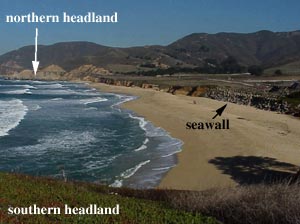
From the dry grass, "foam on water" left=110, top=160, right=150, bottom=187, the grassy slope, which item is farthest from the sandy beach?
the grassy slope

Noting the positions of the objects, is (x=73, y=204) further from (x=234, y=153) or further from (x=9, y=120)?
(x=9, y=120)

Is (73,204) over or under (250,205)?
under

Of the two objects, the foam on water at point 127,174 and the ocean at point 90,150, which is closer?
the foam on water at point 127,174

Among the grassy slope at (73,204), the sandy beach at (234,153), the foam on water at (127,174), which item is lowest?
the foam on water at (127,174)

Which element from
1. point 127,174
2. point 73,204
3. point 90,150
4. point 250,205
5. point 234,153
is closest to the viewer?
point 250,205

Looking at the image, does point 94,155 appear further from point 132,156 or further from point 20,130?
point 20,130

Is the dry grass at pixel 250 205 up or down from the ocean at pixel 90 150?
up

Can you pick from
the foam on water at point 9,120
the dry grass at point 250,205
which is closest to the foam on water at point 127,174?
the dry grass at point 250,205

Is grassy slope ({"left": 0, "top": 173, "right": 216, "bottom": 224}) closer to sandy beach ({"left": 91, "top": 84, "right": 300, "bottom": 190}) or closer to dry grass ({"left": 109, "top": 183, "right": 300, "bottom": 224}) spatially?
dry grass ({"left": 109, "top": 183, "right": 300, "bottom": 224})

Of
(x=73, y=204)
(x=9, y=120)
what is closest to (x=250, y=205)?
(x=73, y=204)

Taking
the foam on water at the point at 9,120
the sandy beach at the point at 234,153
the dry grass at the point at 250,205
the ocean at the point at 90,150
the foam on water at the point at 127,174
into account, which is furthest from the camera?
the foam on water at the point at 9,120

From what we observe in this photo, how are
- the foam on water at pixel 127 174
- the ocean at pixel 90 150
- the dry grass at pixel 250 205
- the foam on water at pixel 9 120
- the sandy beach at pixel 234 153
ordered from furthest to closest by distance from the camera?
the foam on water at pixel 9 120 < the ocean at pixel 90 150 < the sandy beach at pixel 234 153 < the foam on water at pixel 127 174 < the dry grass at pixel 250 205

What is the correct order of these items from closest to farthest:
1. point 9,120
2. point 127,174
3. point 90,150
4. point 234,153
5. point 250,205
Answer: point 250,205 → point 127,174 → point 234,153 → point 90,150 → point 9,120

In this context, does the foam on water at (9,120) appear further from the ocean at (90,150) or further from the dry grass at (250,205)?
the dry grass at (250,205)
